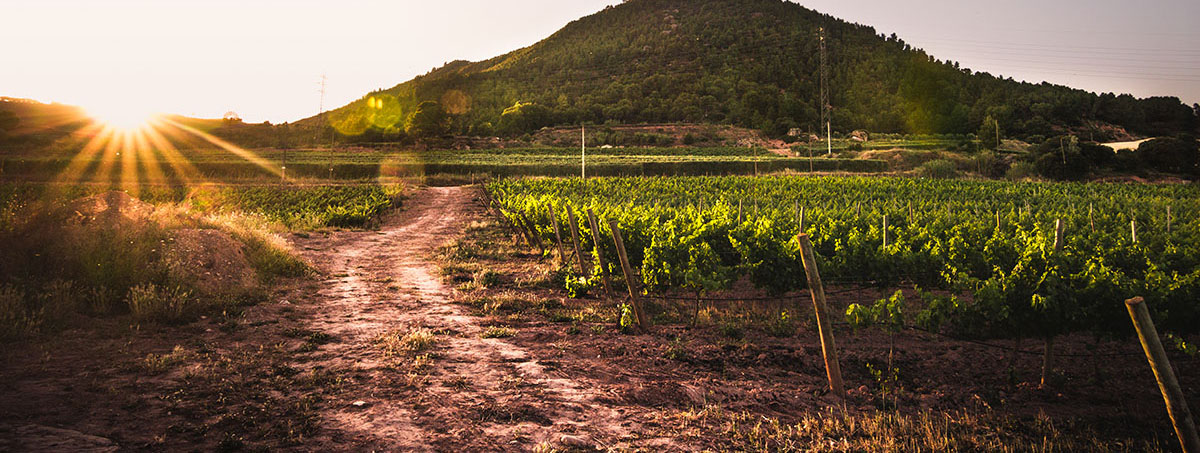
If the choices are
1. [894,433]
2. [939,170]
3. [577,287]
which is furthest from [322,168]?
[894,433]

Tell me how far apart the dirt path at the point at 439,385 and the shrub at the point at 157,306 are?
1729 mm

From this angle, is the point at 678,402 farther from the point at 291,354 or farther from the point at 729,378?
the point at 291,354

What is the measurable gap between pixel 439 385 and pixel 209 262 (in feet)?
23.0

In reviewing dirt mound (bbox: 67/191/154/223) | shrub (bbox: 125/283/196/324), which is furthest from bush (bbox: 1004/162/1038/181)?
dirt mound (bbox: 67/191/154/223)

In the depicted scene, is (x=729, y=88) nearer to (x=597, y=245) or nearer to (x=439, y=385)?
(x=597, y=245)

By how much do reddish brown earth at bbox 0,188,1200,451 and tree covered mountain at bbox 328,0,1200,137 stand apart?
267 feet

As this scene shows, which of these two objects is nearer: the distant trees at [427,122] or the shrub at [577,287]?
the shrub at [577,287]

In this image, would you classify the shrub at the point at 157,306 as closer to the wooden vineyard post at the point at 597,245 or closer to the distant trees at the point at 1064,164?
the wooden vineyard post at the point at 597,245

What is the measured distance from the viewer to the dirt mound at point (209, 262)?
9.28 meters

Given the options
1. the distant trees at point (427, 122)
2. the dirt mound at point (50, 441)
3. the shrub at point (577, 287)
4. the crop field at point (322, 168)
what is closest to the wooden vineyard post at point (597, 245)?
the shrub at point (577, 287)

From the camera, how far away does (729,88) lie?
105 m

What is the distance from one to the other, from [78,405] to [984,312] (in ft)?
29.4

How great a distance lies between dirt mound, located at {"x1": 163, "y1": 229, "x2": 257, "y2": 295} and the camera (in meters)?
9.28

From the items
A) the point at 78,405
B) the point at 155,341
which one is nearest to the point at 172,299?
the point at 155,341
